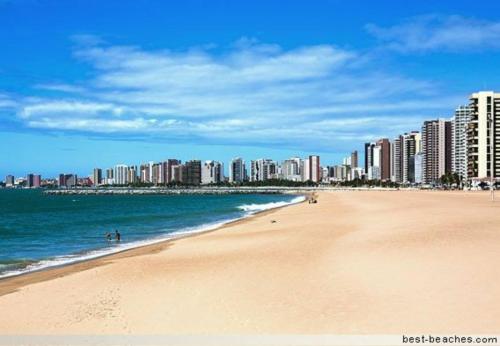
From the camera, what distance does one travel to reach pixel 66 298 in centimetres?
1179

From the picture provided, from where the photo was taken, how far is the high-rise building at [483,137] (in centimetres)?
12350

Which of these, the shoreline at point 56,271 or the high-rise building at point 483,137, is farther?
the high-rise building at point 483,137

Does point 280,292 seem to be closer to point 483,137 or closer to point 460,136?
point 483,137

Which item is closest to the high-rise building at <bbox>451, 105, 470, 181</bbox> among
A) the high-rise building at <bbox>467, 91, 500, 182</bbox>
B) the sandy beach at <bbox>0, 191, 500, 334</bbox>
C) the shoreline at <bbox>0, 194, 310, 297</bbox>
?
the high-rise building at <bbox>467, 91, 500, 182</bbox>

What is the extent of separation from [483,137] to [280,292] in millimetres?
124461

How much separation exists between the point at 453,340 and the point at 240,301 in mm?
4531

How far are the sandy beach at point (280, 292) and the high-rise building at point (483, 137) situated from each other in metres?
114

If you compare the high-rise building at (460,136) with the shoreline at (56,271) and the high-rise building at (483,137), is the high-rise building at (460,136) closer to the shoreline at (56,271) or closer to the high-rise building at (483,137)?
the high-rise building at (483,137)

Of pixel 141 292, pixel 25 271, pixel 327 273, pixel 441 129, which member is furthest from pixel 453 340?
pixel 441 129

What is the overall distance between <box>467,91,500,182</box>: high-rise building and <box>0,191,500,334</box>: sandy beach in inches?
4484

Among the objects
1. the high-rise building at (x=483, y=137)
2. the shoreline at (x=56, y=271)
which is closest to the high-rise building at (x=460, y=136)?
the high-rise building at (x=483, y=137)

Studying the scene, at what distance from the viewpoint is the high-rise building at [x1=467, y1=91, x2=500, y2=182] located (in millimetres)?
123500

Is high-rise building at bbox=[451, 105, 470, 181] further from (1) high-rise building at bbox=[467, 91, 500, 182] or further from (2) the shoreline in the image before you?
(2) the shoreline

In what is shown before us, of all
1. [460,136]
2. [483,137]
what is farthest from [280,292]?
[460,136]
